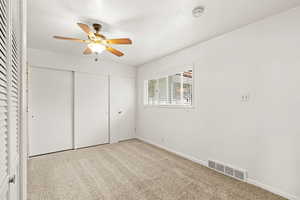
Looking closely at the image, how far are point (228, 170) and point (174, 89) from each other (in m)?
2.07

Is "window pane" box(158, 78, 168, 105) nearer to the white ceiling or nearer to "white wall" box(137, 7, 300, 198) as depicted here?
"white wall" box(137, 7, 300, 198)

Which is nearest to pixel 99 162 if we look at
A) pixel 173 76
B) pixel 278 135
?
pixel 173 76

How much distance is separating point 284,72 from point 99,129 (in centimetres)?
418

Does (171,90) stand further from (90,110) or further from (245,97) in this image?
(90,110)

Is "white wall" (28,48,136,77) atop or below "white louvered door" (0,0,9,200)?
atop

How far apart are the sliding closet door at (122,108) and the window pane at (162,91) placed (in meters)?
1.17

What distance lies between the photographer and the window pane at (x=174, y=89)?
354cm

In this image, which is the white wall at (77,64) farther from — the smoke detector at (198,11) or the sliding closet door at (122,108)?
the smoke detector at (198,11)

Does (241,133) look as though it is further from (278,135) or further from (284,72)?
(284,72)

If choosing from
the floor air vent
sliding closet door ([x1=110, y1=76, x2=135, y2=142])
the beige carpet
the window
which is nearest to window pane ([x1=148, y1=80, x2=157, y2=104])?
the window

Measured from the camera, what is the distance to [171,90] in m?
3.77

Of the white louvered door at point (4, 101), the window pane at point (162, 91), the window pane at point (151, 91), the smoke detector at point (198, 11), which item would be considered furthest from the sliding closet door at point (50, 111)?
the smoke detector at point (198, 11)

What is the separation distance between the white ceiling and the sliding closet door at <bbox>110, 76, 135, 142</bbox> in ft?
6.18

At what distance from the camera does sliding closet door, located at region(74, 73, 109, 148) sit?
3846mm
